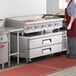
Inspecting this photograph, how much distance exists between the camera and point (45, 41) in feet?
18.2

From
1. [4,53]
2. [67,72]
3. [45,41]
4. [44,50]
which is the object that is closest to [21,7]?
→ [45,41]

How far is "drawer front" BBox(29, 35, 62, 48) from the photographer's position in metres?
5.31

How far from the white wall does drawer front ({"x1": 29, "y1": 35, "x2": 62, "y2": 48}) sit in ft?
2.82

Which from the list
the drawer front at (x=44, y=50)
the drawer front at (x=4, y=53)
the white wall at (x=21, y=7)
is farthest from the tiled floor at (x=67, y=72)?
the white wall at (x=21, y=7)

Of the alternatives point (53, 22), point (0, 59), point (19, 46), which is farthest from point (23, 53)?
point (53, 22)

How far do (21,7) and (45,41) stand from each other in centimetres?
99

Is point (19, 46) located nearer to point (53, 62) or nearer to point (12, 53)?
point (12, 53)

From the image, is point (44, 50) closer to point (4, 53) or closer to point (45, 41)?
point (45, 41)

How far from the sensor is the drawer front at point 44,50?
17.5 ft

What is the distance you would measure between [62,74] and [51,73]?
20 centimetres

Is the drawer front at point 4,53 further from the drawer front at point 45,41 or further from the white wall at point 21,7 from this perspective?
the white wall at point 21,7

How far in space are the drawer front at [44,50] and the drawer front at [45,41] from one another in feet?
0.29

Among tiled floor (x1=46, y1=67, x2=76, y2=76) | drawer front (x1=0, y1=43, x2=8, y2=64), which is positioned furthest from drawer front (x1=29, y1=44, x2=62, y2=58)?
tiled floor (x1=46, y1=67, x2=76, y2=76)

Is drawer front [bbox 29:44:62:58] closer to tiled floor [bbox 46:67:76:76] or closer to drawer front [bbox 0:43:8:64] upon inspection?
drawer front [bbox 0:43:8:64]
